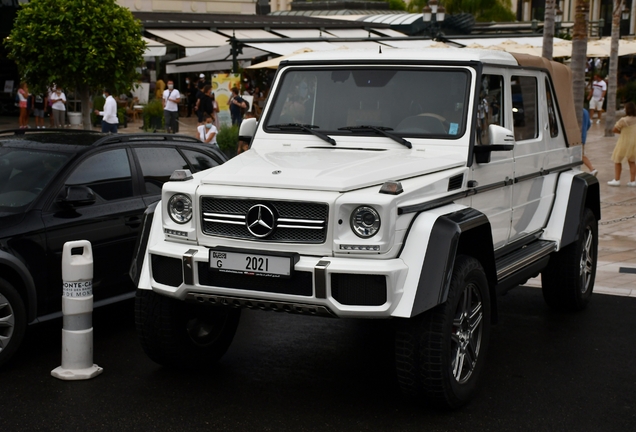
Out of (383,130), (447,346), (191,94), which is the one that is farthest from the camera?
(191,94)

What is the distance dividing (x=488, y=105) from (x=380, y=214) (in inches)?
76.0

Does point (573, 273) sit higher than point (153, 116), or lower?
higher

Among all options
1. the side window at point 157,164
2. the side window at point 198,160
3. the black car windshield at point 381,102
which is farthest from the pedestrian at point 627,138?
the black car windshield at point 381,102

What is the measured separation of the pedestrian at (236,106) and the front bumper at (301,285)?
21137 millimetres

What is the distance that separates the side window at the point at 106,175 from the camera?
283 inches

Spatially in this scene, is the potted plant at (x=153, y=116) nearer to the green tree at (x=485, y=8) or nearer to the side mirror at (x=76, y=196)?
the side mirror at (x=76, y=196)

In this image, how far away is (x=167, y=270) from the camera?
5.60 m

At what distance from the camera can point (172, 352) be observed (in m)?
6.05

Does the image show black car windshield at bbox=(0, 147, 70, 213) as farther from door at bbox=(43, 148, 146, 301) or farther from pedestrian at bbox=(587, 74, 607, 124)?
pedestrian at bbox=(587, 74, 607, 124)

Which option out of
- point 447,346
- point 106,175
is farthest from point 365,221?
point 106,175

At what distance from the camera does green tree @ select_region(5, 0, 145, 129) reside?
47.3 ft

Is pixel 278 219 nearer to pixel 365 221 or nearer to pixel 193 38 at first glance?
pixel 365 221

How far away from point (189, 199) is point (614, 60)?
93.5ft

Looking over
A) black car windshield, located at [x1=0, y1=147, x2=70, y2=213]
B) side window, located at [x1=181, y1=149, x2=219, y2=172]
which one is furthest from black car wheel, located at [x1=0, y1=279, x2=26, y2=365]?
side window, located at [x1=181, y1=149, x2=219, y2=172]
